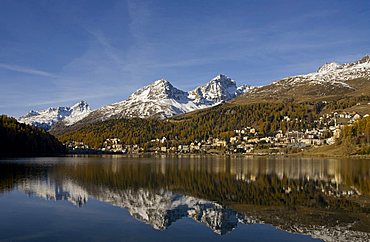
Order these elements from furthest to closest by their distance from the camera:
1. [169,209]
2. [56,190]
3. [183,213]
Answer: [56,190], [169,209], [183,213]

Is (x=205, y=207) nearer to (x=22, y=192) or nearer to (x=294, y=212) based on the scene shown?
(x=294, y=212)

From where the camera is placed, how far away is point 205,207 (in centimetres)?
3294

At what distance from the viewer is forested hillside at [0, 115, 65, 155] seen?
15519cm

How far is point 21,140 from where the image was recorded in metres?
165

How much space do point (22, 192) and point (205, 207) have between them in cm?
1905

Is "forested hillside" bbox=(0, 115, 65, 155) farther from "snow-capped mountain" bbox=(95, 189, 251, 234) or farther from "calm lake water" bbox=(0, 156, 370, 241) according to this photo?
"snow-capped mountain" bbox=(95, 189, 251, 234)

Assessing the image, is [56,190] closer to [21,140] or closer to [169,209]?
[169,209]

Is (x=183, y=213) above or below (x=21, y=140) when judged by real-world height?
below

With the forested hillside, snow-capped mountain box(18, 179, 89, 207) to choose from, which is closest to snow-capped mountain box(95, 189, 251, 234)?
snow-capped mountain box(18, 179, 89, 207)

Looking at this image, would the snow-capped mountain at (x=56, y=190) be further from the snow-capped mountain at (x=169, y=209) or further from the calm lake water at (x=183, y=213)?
the snow-capped mountain at (x=169, y=209)

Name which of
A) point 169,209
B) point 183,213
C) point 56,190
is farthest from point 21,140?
point 183,213

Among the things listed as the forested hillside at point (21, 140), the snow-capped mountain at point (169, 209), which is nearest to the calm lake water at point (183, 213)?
the snow-capped mountain at point (169, 209)

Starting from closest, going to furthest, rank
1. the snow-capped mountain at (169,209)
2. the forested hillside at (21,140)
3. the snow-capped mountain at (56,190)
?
the snow-capped mountain at (169,209)
the snow-capped mountain at (56,190)
the forested hillside at (21,140)

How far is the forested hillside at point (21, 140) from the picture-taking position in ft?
509
